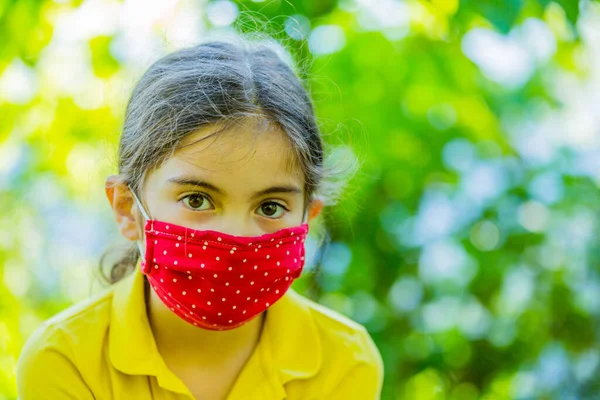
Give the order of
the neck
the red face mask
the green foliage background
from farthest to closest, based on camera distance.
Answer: the green foliage background → the neck → the red face mask

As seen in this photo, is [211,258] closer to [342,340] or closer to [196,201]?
[196,201]

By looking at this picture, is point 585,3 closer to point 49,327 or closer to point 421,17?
point 421,17

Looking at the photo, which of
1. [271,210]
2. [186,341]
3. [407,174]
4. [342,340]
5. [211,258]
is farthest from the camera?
[407,174]

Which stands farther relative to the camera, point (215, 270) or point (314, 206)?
point (314, 206)

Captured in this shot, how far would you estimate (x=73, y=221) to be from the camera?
9.22 feet

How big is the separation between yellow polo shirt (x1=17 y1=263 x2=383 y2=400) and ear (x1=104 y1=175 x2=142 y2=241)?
4.9 inches

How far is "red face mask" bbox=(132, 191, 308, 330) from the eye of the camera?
1.64 m

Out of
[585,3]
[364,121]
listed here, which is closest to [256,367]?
[364,121]

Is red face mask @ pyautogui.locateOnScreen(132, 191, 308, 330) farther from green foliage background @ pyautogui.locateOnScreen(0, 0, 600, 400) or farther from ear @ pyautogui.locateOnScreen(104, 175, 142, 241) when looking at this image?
green foliage background @ pyautogui.locateOnScreen(0, 0, 600, 400)

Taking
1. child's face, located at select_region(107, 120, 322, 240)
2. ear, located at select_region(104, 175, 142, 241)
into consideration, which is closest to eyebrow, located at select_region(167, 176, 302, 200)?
child's face, located at select_region(107, 120, 322, 240)

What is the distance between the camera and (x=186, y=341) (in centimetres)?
187

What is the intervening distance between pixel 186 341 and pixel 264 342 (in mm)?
190

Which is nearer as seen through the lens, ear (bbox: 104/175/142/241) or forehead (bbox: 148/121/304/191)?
forehead (bbox: 148/121/304/191)

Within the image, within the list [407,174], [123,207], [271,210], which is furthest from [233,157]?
[407,174]
